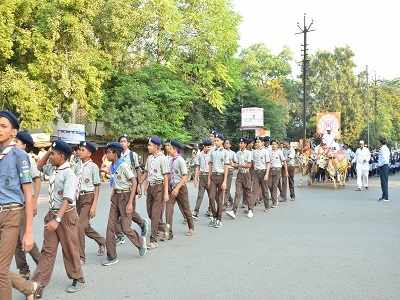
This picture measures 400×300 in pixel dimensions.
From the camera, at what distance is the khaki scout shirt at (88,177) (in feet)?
24.5

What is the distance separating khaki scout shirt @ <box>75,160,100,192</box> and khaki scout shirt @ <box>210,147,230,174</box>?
4171 millimetres

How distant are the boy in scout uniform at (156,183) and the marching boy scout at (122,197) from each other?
79 cm

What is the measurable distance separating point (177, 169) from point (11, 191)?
17.2ft

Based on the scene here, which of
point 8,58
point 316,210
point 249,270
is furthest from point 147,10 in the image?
point 249,270

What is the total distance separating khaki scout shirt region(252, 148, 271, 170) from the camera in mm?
13766

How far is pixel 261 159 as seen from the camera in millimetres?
13758

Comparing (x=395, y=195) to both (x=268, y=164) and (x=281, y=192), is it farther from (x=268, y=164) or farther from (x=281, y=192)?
(x=268, y=164)

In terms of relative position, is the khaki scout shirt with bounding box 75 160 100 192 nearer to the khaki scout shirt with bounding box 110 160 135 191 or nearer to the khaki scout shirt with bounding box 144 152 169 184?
the khaki scout shirt with bounding box 110 160 135 191

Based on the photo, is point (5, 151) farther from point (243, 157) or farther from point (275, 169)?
point (275, 169)

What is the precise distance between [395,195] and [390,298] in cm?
1317

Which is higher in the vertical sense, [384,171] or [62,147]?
[62,147]

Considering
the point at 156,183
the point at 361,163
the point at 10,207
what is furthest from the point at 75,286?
the point at 361,163

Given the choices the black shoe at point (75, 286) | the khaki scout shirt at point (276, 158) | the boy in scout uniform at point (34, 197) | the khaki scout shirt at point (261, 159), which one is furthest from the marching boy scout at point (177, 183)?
the khaki scout shirt at point (276, 158)

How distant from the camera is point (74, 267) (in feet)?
19.4
